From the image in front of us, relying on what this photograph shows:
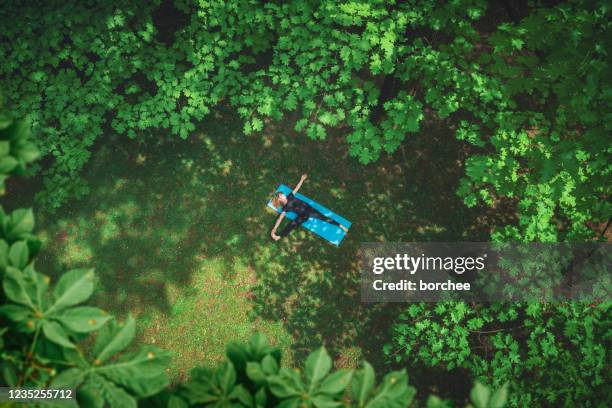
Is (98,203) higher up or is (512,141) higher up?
(512,141)

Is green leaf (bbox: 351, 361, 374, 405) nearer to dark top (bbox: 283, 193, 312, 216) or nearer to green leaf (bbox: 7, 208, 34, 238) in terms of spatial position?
green leaf (bbox: 7, 208, 34, 238)

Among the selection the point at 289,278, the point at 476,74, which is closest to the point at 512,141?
the point at 476,74

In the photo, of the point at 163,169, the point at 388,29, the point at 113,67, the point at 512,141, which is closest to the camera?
the point at 512,141

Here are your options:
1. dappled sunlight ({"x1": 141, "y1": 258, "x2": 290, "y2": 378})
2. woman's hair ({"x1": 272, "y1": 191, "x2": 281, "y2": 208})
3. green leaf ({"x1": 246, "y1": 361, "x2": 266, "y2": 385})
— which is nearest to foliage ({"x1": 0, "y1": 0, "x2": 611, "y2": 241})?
woman's hair ({"x1": 272, "y1": 191, "x2": 281, "y2": 208})

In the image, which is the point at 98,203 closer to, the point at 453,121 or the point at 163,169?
the point at 163,169

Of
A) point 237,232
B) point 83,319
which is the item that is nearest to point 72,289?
point 83,319

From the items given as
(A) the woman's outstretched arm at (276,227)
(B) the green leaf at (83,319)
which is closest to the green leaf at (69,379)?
(B) the green leaf at (83,319)
